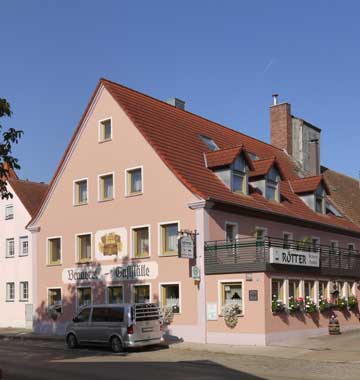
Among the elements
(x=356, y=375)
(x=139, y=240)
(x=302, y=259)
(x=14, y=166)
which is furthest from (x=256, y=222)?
(x=14, y=166)

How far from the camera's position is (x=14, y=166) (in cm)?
1608

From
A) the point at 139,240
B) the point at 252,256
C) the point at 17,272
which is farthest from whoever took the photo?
the point at 17,272

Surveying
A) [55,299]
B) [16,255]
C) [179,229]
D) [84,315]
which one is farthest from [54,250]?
[84,315]

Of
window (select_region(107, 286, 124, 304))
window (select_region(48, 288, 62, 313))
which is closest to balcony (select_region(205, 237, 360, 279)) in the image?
window (select_region(107, 286, 124, 304))

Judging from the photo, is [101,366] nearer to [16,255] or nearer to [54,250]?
[54,250]

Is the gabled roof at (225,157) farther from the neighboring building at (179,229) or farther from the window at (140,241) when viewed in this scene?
the window at (140,241)

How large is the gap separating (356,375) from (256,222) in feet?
46.4

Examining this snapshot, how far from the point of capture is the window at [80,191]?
3278 centimetres

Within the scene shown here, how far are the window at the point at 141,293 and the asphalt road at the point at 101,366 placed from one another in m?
4.76

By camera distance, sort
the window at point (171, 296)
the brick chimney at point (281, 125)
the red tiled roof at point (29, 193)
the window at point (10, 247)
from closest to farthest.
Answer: the window at point (171, 296) < the red tiled roof at point (29, 193) < the window at point (10, 247) < the brick chimney at point (281, 125)

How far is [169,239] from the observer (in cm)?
2875

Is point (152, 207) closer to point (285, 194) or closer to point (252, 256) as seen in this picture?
point (252, 256)

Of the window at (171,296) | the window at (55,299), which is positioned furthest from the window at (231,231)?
the window at (55,299)

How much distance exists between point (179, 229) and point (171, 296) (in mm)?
2963
